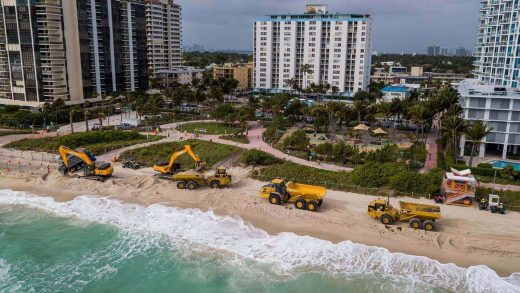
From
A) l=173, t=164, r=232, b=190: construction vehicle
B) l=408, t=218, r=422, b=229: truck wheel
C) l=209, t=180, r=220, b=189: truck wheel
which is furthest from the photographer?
l=209, t=180, r=220, b=189: truck wheel

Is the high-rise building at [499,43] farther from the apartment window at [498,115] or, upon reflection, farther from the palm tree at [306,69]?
the palm tree at [306,69]

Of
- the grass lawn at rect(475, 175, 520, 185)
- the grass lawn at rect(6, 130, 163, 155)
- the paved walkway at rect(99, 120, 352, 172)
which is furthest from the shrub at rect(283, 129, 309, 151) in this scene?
the grass lawn at rect(475, 175, 520, 185)

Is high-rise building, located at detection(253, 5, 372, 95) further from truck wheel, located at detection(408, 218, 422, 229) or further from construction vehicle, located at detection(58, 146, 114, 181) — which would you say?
truck wheel, located at detection(408, 218, 422, 229)

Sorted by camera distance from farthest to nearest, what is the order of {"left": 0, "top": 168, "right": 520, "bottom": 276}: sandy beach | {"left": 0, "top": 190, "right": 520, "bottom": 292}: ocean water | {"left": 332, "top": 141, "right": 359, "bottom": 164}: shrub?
{"left": 332, "top": 141, "right": 359, "bottom": 164}: shrub, {"left": 0, "top": 168, "right": 520, "bottom": 276}: sandy beach, {"left": 0, "top": 190, "right": 520, "bottom": 292}: ocean water

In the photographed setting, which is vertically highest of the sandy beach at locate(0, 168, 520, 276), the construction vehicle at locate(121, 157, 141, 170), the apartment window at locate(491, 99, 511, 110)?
the apartment window at locate(491, 99, 511, 110)

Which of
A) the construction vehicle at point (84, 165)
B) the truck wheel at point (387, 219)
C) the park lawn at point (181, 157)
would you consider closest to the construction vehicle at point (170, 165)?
the park lawn at point (181, 157)
